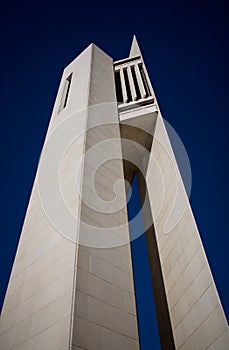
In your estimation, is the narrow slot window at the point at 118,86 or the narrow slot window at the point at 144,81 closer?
the narrow slot window at the point at 144,81

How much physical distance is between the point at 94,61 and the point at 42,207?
1081cm

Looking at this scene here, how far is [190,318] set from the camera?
7.48 meters

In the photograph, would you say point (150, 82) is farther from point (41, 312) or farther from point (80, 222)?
point (41, 312)

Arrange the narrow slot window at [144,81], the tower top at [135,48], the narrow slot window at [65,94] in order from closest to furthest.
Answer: the narrow slot window at [65,94], the narrow slot window at [144,81], the tower top at [135,48]

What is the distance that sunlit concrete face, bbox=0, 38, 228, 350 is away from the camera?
530 centimetres

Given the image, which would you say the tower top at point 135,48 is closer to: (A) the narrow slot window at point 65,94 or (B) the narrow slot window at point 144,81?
(B) the narrow slot window at point 144,81

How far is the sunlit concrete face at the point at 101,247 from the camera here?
17.4 feet

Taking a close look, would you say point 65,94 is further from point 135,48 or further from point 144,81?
Answer: point 135,48

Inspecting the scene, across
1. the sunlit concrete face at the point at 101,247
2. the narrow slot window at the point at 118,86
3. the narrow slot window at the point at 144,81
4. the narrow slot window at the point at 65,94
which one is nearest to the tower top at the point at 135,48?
the narrow slot window at the point at 144,81

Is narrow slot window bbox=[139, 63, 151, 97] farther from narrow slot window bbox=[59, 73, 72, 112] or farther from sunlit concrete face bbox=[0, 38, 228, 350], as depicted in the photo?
narrow slot window bbox=[59, 73, 72, 112]

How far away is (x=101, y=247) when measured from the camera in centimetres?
643

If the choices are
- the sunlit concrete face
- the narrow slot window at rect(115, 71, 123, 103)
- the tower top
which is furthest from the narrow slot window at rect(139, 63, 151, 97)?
the sunlit concrete face

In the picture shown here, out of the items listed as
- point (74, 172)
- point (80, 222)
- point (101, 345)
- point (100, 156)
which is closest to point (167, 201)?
point (100, 156)

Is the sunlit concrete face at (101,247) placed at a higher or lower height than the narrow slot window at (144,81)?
lower
